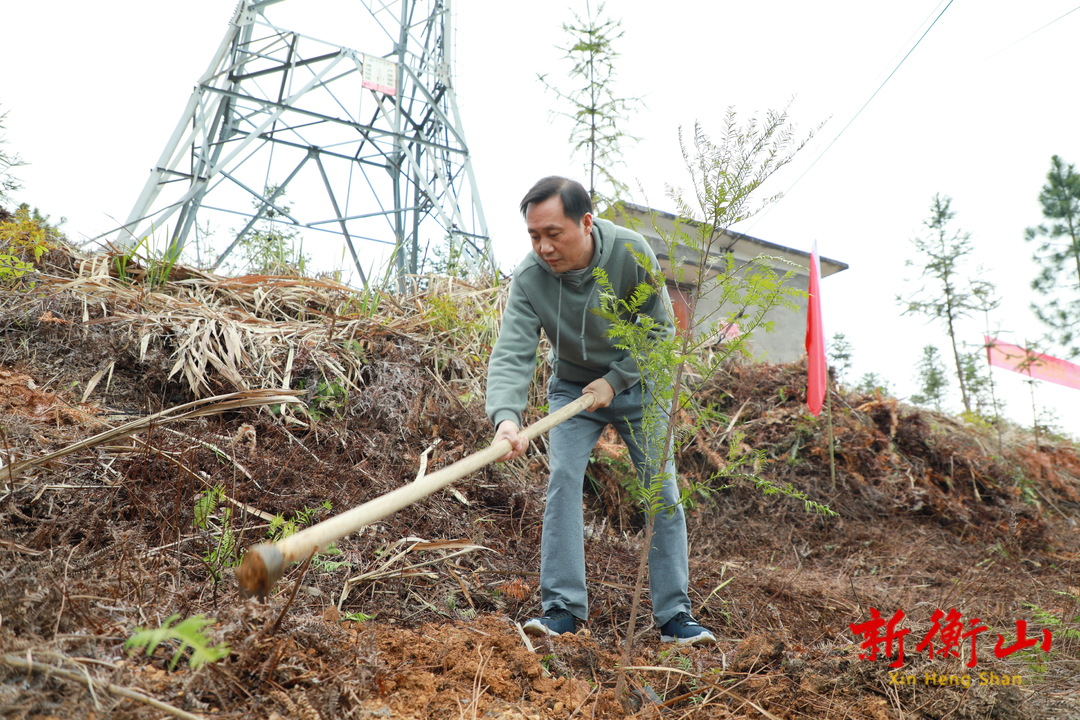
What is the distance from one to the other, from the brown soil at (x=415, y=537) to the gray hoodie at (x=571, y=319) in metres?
0.62

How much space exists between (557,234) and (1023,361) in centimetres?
580

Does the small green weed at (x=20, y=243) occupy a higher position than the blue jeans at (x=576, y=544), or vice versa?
the small green weed at (x=20, y=243)

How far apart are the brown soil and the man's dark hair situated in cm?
102

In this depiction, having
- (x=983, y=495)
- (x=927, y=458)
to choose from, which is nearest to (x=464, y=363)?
(x=927, y=458)

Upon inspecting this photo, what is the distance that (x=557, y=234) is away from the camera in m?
2.47

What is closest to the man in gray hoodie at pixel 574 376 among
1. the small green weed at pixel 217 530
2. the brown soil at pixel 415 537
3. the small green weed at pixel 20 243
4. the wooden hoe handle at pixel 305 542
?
the brown soil at pixel 415 537

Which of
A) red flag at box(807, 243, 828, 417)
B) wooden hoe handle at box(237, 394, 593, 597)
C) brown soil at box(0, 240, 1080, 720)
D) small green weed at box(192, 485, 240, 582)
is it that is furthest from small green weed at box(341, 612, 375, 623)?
red flag at box(807, 243, 828, 417)

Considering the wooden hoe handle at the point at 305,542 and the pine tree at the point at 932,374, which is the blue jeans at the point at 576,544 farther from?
the pine tree at the point at 932,374

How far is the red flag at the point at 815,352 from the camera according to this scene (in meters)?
4.69

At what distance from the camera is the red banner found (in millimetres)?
6219

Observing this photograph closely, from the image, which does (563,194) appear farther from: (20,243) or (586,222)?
(20,243)

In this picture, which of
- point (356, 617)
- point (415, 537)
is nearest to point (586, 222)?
point (415, 537)

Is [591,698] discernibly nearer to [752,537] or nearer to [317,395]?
[317,395]

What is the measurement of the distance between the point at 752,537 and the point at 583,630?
237cm
